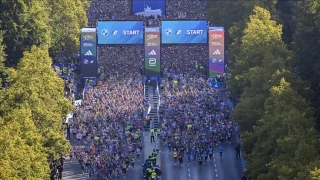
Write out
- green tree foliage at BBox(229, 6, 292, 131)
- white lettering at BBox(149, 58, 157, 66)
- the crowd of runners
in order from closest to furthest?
the crowd of runners, green tree foliage at BBox(229, 6, 292, 131), white lettering at BBox(149, 58, 157, 66)

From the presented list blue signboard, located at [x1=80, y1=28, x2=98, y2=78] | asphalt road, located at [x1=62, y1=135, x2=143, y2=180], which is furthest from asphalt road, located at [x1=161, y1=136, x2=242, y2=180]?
blue signboard, located at [x1=80, y1=28, x2=98, y2=78]

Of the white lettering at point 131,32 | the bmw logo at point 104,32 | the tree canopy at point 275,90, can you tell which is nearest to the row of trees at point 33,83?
the bmw logo at point 104,32

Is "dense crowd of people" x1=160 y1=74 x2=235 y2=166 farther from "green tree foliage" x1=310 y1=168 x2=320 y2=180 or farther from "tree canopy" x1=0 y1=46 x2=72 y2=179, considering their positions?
"green tree foliage" x1=310 y1=168 x2=320 y2=180

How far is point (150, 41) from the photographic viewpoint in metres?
121

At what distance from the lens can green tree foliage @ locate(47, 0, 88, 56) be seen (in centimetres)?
12975

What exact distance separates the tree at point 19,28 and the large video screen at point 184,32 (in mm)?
13174

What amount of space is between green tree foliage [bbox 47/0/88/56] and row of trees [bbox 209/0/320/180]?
1821 centimetres

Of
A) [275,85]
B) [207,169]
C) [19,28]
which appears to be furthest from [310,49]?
[19,28]

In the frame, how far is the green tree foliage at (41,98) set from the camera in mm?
92356

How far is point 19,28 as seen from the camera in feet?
400

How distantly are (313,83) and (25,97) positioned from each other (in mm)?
26966

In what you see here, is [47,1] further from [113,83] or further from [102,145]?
[102,145]

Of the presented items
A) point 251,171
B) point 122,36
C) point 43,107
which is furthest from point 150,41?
point 251,171

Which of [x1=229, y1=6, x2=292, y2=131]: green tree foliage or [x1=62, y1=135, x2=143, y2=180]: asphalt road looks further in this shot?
[x1=229, y1=6, x2=292, y2=131]: green tree foliage
